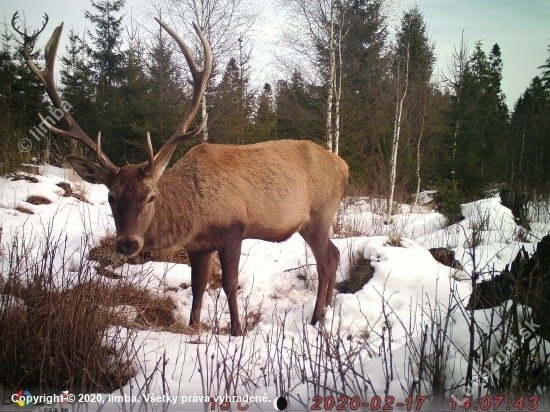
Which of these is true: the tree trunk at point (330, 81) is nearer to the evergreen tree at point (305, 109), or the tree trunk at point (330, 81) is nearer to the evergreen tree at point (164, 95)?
the evergreen tree at point (305, 109)

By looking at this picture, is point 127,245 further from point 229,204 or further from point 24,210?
point 24,210

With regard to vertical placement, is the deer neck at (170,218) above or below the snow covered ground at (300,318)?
above

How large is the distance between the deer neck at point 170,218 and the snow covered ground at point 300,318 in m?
0.34

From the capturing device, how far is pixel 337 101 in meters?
10.2

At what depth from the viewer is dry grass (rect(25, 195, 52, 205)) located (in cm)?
699

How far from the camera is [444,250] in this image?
5.80 meters

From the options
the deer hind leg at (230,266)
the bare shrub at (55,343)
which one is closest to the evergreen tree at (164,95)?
the deer hind leg at (230,266)

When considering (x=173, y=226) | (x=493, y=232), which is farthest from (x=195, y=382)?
(x=493, y=232)

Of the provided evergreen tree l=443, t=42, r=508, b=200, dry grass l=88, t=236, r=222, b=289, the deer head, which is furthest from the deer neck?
evergreen tree l=443, t=42, r=508, b=200

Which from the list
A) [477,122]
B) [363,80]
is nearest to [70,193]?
[363,80]

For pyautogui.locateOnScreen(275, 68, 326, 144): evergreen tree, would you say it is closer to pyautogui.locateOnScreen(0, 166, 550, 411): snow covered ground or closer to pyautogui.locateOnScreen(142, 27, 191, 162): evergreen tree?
pyautogui.locateOnScreen(142, 27, 191, 162): evergreen tree

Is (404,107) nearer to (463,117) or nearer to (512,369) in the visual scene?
(463,117)

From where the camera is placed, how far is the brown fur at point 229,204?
10.8 feet

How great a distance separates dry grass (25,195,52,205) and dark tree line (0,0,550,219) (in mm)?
2223
